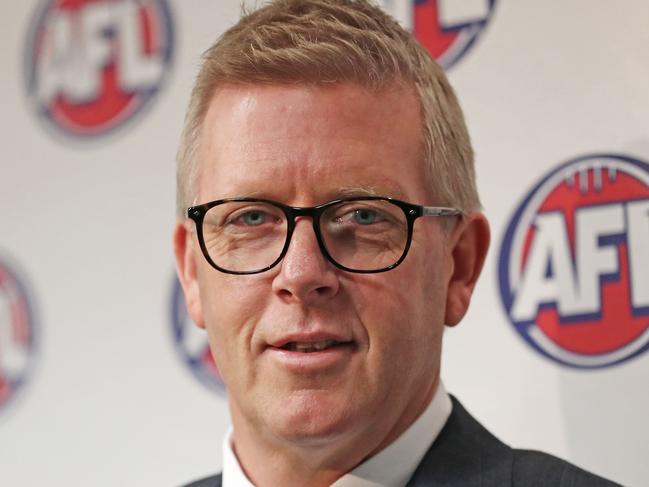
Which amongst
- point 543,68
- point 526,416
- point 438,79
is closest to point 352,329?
point 438,79

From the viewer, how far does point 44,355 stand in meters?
2.47

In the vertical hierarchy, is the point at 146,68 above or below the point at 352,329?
above

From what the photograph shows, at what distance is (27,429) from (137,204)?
548 mm

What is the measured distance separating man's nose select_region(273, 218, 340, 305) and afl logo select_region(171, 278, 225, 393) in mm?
819

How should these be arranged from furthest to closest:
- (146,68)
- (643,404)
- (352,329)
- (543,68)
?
(146,68), (543,68), (643,404), (352,329)

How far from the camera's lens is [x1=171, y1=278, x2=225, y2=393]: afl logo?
2.26m

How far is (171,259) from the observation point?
2.36 m

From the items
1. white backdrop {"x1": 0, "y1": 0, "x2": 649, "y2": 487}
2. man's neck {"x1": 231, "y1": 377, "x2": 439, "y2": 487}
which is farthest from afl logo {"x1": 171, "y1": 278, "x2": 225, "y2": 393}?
man's neck {"x1": 231, "y1": 377, "x2": 439, "y2": 487}

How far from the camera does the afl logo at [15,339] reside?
2.49 metres

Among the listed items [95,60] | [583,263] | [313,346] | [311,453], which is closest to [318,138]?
[313,346]

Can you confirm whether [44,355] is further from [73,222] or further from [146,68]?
[146,68]

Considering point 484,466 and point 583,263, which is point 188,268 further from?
point 583,263

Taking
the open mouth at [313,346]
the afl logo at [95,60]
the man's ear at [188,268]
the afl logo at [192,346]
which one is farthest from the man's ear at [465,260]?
the afl logo at [95,60]

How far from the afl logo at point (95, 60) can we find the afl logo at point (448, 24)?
59 cm
